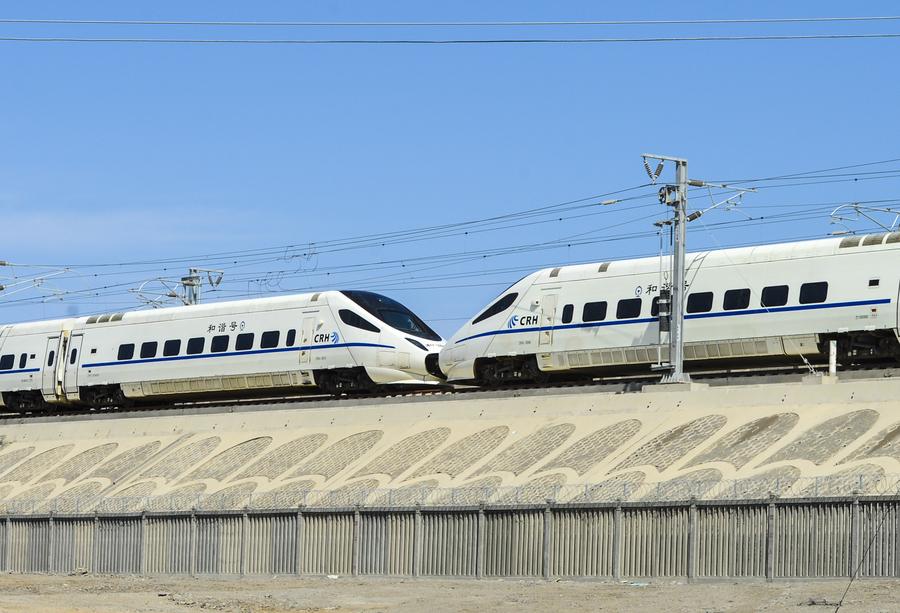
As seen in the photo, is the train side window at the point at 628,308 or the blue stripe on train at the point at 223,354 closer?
the train side window at the point at 628,308

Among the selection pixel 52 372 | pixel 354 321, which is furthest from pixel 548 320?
pixel 52 372

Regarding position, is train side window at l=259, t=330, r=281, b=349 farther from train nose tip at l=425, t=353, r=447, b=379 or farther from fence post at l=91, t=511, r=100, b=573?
fence post at l=91, t=511, r=100, b=573

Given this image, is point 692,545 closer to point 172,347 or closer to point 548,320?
point 548,320

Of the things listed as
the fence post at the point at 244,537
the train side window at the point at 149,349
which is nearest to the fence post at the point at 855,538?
the fence post at the point at 244,537

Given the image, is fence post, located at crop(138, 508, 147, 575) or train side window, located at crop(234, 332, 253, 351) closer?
fence post, located at crop(138, 508, 147, 575)

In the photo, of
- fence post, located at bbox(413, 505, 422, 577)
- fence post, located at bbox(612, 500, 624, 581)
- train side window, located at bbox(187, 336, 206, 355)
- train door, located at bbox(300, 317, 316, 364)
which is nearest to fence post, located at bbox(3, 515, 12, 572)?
fence post, located at bbox(413, 505, 422, 577)

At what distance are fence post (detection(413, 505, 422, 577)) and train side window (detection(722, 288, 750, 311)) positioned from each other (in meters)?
12.1

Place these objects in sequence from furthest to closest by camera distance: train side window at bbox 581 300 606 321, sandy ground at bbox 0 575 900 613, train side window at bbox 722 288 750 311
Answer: train side window at bbox 581 300 606 321
train side window at bbox 722 288 750 311
sandy ground at bbox 0 575 900 613

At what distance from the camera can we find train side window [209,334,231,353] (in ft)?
161

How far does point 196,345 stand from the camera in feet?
163

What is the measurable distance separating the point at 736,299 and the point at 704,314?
3.41ft

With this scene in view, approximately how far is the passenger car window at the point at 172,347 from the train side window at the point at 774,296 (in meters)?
22.1

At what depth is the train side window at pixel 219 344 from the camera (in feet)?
161

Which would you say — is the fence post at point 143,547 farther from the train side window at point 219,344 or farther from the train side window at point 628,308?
the train side window at point 219,344
